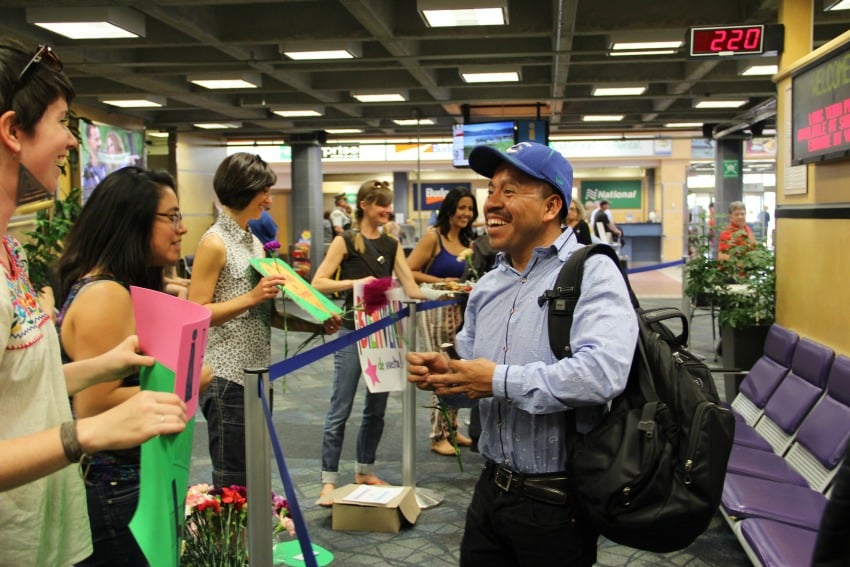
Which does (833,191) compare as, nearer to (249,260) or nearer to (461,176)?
(249,260)

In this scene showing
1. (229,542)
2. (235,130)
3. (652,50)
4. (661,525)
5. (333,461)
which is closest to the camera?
(661,525)

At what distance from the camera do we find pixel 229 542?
7.81 feet

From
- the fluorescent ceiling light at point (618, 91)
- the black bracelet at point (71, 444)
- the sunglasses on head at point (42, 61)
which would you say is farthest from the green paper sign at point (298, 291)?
the fluorescent ceiling light at point (618, 91)

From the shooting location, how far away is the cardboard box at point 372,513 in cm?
405

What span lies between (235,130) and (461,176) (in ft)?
40.2

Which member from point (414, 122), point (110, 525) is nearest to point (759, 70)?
point (414, 122)

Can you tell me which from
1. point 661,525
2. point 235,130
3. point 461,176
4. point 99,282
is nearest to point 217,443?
point 99,282

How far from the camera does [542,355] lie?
77.8 inches

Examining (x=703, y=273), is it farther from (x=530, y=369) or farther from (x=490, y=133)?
(x=490, y=133)

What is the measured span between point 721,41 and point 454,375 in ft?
17.5

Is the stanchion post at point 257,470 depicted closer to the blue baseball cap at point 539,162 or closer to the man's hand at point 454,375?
the man's hand at point 454,375

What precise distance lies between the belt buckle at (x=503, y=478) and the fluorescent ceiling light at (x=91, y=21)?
648 centimetres

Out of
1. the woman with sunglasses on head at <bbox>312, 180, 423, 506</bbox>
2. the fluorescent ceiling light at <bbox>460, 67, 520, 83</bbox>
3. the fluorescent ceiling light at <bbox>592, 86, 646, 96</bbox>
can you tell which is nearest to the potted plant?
the woman with sunglasses on head at <bbox>312, 180, 423, 506</bbox>

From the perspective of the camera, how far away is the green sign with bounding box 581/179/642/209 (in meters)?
28.9
